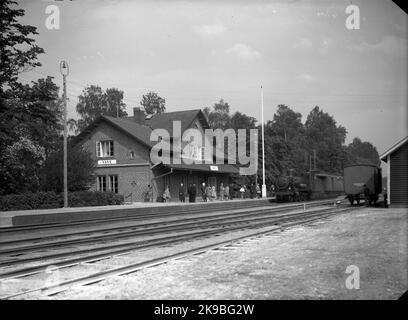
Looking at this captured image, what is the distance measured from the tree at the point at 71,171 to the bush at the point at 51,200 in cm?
134

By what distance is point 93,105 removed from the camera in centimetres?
6278

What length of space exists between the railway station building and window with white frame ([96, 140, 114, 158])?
71.0ft

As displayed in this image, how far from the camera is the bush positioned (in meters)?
24.3

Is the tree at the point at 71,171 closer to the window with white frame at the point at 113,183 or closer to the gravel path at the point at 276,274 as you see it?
the window with white frame at the point at 113,183

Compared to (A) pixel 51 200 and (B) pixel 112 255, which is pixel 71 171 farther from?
(B) pixel 112 255

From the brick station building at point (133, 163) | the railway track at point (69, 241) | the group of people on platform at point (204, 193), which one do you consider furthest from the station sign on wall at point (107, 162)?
the railway track at point (69, 241)

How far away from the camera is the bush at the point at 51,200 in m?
24.3

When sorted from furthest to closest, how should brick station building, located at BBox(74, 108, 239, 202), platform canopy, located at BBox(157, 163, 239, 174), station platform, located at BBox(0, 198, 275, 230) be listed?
brick station building, located at BBox(74, 108, 239, 202) → platform canopy, located at BBox(157, 163, 239, 174) → station platform, located at BBox(0, 198, 275, 230)

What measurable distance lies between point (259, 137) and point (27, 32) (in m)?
32.3

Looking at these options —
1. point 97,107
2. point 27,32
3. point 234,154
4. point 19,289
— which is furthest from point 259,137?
point 19,289

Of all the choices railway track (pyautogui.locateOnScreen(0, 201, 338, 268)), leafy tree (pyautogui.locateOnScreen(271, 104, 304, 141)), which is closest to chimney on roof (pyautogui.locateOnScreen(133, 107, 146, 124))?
railway track (pyautogui.locateOnScreen(0, 201, 338, 268))

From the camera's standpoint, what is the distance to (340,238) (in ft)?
39.8

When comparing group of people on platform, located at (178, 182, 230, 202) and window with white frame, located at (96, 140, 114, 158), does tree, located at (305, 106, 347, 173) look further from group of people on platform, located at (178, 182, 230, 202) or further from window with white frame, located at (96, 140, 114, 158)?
window with white frame, located at (96, 140, 114, 158)
